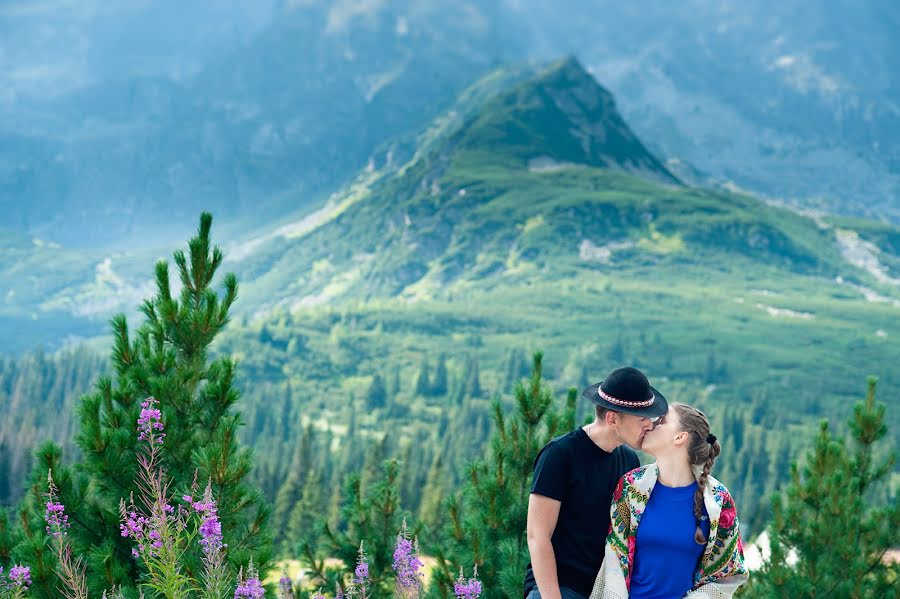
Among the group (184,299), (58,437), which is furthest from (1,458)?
(184,299)

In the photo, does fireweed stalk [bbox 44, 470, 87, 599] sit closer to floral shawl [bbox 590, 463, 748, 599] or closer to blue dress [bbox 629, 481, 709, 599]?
floral shawl [bbox 590, 463, 748, 599]

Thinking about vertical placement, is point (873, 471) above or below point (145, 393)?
below

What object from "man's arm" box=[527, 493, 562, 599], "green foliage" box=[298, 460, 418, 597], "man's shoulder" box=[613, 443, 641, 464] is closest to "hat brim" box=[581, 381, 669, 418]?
"man's shoulder" box=[613, 443, 641, 464]

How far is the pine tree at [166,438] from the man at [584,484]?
311cm

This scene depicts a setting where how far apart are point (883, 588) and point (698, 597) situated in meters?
9.44

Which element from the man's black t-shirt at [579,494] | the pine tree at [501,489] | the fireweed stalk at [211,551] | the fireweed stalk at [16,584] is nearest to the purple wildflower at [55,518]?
the fireweed stalk at [16,584]

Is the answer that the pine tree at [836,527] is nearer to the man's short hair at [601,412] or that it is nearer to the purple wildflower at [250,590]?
the man's short hair at [601,412]

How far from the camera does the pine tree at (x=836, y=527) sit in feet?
49.2

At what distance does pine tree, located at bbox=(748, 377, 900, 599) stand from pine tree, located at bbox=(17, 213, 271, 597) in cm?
949

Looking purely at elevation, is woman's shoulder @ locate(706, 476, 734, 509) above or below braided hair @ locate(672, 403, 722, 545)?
Result: below

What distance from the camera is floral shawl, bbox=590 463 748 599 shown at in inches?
290

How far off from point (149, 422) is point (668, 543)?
4.87m

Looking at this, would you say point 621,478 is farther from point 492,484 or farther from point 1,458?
point 1,458

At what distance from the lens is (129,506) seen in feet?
31.6
